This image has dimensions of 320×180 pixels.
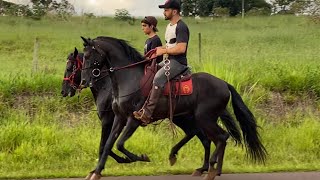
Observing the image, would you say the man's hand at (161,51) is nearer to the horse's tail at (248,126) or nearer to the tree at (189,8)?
the horse's tail at (248,126)

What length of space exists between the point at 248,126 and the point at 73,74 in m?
2.85

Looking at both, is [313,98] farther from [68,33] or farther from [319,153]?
[68,33]

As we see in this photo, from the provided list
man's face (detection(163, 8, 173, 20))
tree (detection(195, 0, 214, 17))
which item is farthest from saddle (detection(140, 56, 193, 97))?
tree (detection(195, 0, 214, 17))

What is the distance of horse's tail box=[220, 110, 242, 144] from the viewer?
7.33 meters

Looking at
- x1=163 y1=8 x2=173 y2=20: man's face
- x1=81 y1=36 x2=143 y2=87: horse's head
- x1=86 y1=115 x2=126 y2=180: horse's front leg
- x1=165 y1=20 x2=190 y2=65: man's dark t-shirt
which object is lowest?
x1=86 y1=115 x2=126 y2=180: horse's front leg

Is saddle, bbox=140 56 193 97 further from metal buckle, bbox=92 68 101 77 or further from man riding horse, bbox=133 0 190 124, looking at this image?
metal buckle, bbox=92 68 101 77

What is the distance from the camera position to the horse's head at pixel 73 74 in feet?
25.8

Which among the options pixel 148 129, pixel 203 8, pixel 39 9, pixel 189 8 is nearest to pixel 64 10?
pixel 39 9

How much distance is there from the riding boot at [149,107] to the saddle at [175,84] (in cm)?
14

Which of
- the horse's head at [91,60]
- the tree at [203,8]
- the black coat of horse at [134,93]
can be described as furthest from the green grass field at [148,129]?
the tree at [203,8]

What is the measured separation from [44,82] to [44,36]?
17.5 metres

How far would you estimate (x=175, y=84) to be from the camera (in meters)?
6.72

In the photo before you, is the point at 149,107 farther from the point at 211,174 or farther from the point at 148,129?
the point at 148,129

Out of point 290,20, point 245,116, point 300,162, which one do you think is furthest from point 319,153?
point 290,20
